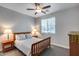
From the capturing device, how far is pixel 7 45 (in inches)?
62.5

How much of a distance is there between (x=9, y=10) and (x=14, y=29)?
13.8 inches

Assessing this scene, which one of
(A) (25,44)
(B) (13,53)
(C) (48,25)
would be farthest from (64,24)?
(B) (13,53)

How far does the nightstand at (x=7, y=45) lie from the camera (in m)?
1.54

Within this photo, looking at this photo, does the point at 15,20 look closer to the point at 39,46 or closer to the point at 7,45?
the point at 7,45

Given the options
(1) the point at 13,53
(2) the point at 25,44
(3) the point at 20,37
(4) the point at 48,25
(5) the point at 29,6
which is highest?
(5) the point at 29,6

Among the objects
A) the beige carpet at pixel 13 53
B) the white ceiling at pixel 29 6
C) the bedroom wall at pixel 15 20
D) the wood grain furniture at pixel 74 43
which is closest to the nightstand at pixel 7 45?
the beige carpet at pixel 13 53

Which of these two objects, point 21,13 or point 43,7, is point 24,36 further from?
point 43,7

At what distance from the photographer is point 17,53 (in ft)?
5.05

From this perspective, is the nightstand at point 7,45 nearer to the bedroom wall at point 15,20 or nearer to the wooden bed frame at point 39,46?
the bedroom wall at point 15,20

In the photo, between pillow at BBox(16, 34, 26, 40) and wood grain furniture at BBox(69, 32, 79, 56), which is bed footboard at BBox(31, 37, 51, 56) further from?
wood grain furniture at BBox(69, 32, 79, 56)

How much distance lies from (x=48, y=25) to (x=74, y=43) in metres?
0.57

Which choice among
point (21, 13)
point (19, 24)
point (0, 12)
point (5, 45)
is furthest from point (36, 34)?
point (0, 12)

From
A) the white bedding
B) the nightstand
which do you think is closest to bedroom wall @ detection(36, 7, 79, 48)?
the white bedding

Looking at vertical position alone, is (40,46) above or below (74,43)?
below
